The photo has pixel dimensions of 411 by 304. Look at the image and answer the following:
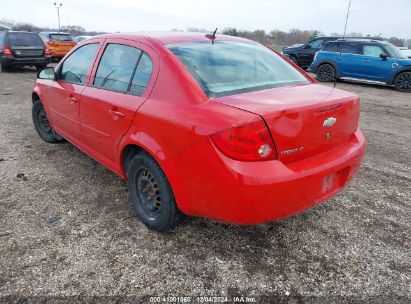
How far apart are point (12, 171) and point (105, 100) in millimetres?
1805

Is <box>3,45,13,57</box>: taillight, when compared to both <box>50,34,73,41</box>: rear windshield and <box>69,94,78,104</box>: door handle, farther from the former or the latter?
<box>69,94,78,104</box>: door handle

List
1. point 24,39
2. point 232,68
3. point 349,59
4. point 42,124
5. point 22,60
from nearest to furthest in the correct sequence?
point 232,68 < point 42,124 < point 349,59 < point 22,60 < point 24,39

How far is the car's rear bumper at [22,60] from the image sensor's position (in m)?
13.1

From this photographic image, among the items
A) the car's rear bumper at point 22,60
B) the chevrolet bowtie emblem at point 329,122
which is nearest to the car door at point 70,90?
the chevrolet bowtie emblem at point 329,122

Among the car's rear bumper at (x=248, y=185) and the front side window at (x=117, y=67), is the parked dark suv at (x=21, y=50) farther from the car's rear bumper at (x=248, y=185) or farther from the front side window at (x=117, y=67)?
the car's rear bumper at (x=248, y=185)

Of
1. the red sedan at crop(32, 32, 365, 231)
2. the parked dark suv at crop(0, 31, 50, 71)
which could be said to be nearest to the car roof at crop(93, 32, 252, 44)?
the red sedan at crop(32, 32, 365, 231)

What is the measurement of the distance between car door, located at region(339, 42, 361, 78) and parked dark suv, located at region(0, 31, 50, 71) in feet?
37.0

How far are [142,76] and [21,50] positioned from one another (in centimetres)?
1261

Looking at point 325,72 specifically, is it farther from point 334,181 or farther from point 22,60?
point 22,60

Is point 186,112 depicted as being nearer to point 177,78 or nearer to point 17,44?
point 177,78

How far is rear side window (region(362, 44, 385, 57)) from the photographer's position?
11555 mm

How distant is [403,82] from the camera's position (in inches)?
444

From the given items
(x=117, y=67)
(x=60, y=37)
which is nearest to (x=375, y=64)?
(x=117, y=67)

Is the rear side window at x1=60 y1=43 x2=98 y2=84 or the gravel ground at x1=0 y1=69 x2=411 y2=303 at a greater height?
the rear side window at x1=60 y1=43 x2=98 y2=84
